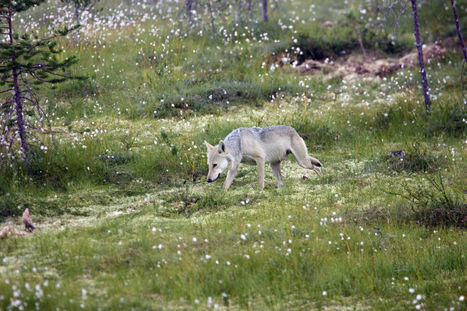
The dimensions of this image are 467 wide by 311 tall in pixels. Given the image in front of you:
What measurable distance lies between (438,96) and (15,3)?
1096 cm

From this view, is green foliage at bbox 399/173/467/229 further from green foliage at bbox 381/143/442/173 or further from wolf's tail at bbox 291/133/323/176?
wolf's tail at bbox 291/133/323/176

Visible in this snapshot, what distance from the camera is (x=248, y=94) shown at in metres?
14.9

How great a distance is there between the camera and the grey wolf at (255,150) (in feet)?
32.2

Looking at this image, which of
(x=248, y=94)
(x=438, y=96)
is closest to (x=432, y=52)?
(x=438, y=96)

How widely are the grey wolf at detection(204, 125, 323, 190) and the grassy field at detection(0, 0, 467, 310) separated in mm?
442

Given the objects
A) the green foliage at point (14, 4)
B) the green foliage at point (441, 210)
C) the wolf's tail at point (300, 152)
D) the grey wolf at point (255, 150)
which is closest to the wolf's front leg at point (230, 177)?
the grey wolf at point (255, 150)

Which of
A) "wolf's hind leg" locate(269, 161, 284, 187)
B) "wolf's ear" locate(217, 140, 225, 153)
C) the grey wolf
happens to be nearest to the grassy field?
"wolf's hind leg" locate(269, 161, 284, 187)

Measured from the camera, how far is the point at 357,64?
57.0ft

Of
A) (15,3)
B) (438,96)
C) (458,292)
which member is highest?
(15,3)

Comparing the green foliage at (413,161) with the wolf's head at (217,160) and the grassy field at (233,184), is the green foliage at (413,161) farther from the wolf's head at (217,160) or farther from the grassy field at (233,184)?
the wolf's head at (217,160)

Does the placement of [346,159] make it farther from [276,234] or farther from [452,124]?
[276,234]

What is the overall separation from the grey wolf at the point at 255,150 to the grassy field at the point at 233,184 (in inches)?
17.4

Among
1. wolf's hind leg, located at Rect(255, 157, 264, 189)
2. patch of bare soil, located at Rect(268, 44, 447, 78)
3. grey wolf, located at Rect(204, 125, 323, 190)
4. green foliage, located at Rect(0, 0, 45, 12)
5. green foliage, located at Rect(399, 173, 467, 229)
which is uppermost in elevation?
green foliage, located at Rect(0, 0, 45, 12)

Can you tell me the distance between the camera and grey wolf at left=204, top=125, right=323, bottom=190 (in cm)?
981
